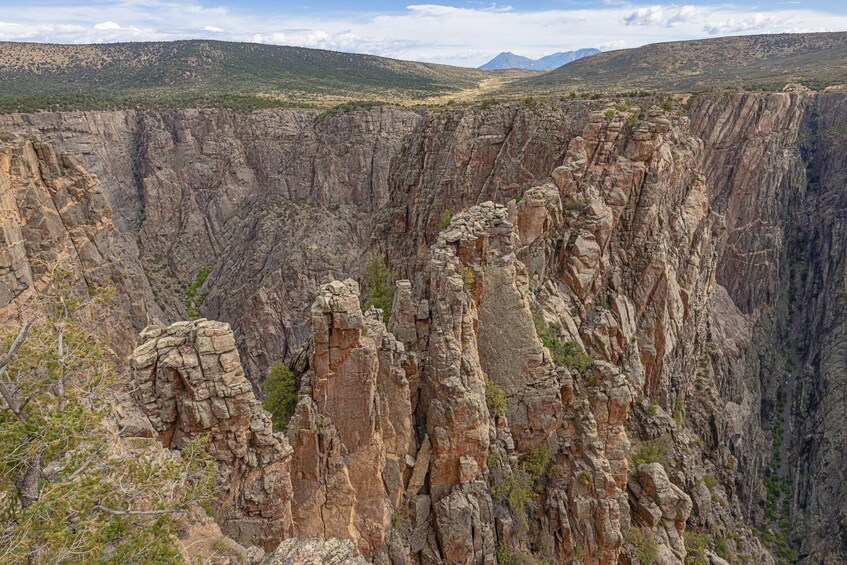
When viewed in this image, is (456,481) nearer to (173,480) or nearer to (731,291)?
(173,480)

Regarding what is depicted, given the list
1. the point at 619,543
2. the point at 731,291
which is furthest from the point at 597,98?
the point at 619,543

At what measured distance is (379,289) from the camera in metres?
33.1

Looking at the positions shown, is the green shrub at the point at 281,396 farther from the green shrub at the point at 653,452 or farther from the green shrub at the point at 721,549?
the green shrub at the point at 721,549

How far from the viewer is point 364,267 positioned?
44.7 metres

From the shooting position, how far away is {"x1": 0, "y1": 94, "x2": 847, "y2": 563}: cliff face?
60.1 feet

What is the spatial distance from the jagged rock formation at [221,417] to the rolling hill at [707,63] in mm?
97426

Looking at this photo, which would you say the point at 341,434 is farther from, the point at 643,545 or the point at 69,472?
the point at 643,545

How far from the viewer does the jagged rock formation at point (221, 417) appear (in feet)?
43.9

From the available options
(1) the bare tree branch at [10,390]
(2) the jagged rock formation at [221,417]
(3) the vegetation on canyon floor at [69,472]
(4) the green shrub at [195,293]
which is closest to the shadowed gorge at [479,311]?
(2) the jagged rock formation at [221,417]

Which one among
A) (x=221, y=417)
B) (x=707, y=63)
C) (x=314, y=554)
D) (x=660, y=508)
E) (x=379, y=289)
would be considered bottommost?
(x=660, y=508)

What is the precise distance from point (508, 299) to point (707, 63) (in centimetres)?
12846

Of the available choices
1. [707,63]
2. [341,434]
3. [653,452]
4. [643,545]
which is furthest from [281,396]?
[707,63]

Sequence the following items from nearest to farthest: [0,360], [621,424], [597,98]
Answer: [0,360], [621,424], [597,98]

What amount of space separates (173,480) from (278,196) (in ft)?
224
